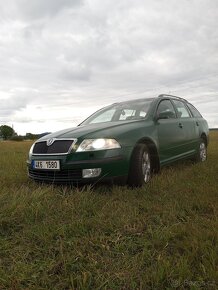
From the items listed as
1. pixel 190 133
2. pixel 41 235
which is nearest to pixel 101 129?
pixel 41 235

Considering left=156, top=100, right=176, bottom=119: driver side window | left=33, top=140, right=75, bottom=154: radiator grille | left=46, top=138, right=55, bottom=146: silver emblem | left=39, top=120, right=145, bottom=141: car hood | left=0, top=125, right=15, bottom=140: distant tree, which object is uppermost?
left=0, top=125, right=15, bottom=140: distant tree

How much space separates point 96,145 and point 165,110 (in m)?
2.15

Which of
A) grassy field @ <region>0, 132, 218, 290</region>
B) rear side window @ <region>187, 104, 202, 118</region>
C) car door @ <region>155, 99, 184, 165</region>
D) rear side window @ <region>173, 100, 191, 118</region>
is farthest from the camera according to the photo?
rear side window @ <region>187, 104, 202, 118</region>

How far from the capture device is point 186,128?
21.0ft

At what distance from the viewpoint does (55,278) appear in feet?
7.13

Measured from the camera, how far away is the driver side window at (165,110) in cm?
529

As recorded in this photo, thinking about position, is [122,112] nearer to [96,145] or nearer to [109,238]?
[96,145]

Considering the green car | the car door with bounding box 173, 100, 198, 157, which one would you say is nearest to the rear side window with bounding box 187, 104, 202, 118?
the car door with bounding box 173, 100, 198, 157

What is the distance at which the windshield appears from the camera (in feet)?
17.5

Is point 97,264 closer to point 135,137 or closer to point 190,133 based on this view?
point 135,137

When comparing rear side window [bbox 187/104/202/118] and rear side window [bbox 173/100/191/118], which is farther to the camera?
rear side window [bbox 187/104/202/118]

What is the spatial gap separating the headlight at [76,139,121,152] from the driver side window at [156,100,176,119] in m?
1.47

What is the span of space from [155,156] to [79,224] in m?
2.35

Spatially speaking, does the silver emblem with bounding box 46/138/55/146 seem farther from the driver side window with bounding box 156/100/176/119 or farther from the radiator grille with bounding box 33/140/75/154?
the driver side window with bounding box 156/100/176/119
